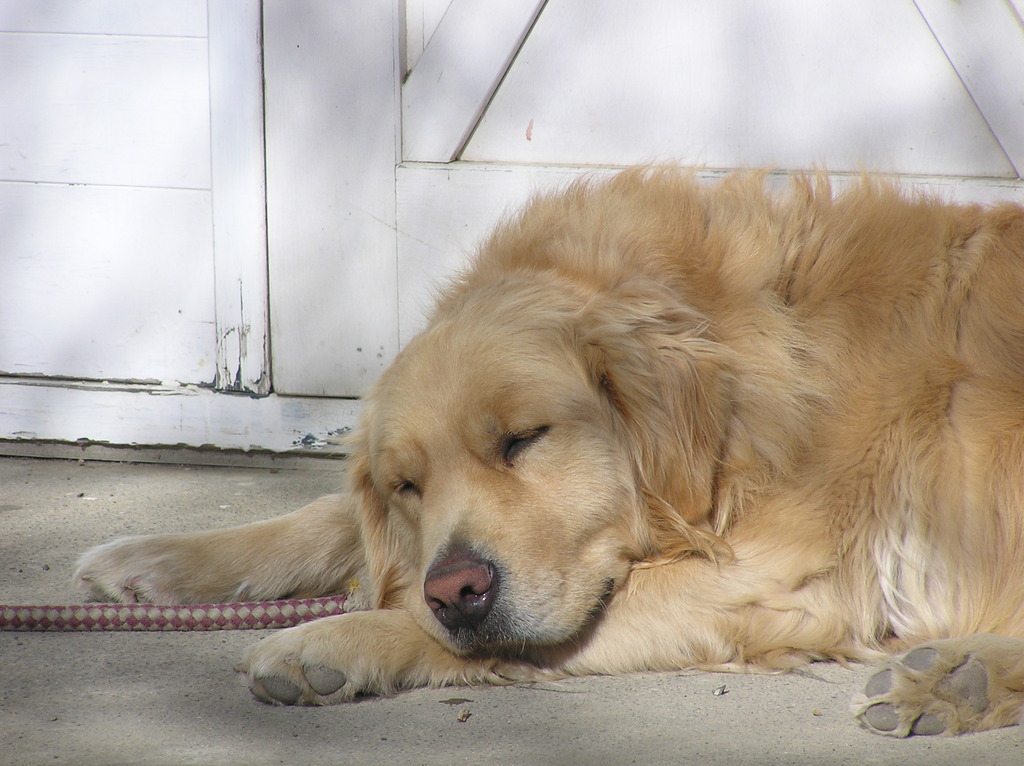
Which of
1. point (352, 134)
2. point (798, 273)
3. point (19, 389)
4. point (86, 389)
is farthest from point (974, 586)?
point (19, 389)

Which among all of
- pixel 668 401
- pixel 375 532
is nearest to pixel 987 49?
pixel 668 401

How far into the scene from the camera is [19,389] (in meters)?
4.38

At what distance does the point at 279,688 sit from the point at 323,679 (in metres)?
0.10

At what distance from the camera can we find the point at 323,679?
7.77ft

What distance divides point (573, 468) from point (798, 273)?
800 millimetres

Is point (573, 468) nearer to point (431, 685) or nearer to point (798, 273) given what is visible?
point (431, 685)

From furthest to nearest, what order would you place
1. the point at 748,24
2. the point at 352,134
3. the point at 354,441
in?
1. the point at 352,134
2. the point at 748,24
3. the point at 354,441

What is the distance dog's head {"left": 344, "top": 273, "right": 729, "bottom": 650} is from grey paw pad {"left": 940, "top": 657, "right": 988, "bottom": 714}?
0.62m

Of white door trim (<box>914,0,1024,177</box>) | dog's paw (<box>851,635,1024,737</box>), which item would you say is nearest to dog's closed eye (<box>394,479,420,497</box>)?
dog's paw (<box>851,635,1024,737</box>)

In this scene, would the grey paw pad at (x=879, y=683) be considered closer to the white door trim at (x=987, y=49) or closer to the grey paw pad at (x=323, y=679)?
the grey paw pad at (x=323, y=679)

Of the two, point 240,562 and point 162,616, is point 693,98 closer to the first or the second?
point 240,562

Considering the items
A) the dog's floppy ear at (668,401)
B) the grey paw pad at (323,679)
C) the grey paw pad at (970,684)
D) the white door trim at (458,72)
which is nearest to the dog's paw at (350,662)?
the grey paw pad at (323,679)

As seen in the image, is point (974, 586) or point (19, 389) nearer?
point (974, 586)

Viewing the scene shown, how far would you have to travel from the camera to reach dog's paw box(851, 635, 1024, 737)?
2.14 metres
